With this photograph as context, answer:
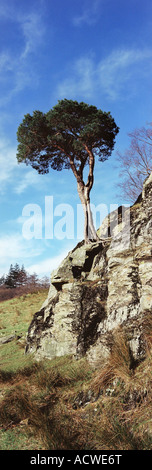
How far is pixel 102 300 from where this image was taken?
701 cm

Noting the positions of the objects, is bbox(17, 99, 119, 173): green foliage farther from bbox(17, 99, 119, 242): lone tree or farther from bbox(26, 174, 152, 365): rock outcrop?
bbox(26, 174, 152, 365): rock outcrop

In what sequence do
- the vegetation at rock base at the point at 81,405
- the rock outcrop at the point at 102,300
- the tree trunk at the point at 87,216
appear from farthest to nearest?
the tree trunk at the point at 87,216
the rock outcrop at the point at 102,300
the vegetation at rock base at the point at 81,405

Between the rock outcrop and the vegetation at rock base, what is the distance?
→ 0.40 meters

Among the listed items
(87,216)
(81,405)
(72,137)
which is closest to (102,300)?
(81,405)

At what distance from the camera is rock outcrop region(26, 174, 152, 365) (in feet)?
19.9

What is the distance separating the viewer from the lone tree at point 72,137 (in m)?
14.0

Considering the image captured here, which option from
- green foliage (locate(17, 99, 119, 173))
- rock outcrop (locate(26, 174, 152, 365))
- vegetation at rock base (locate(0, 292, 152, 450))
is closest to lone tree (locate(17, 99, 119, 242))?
green foliage (locate(17, 99, 119, 173))

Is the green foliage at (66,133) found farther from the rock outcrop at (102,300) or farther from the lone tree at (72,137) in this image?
the rock outcrop at (102,300)

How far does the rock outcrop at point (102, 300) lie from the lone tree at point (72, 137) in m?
5.00

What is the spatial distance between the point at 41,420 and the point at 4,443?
62cm

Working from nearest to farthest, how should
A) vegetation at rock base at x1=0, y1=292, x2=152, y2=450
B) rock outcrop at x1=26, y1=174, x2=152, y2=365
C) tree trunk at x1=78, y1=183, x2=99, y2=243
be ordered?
vegetation at rock base at x1=0, y1=292, x2=152, y2=450 < rock outcrop at x1=26, y1=174, x2=152, y2=365 < tree trunk at x1=78, y1=183, x2=99, y2=243

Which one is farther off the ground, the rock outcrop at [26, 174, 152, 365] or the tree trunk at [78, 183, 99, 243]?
the tree trunk at [78, 183, 99, 243]

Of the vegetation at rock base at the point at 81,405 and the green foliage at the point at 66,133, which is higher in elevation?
the green foliage at the point at 66,133

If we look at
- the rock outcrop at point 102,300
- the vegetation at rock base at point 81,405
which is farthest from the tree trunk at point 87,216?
the vegetation at rock base at point 81,405
